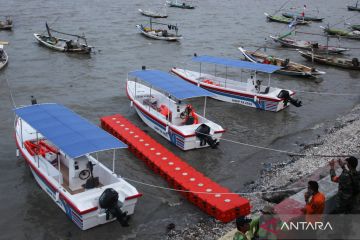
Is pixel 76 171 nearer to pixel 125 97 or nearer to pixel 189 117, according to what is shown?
pixel 189 117

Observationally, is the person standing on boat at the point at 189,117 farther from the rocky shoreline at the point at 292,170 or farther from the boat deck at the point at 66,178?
the boat deck at the point at 66,178

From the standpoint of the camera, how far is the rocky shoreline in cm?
1322

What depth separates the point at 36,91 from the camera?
2741cm

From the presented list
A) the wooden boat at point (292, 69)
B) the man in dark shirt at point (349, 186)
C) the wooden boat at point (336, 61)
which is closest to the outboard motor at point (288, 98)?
the wooden boat at point (292, 69)

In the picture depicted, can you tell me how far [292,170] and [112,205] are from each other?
7.73 m

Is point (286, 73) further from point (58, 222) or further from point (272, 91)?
point (58, 222)

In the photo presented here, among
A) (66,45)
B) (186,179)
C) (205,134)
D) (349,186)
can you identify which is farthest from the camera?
(66,45)

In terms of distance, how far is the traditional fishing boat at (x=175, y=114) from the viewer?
1886 cm

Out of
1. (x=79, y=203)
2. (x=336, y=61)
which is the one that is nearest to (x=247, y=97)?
(x=336, y=61)

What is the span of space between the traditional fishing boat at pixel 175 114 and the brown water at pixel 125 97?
560mm

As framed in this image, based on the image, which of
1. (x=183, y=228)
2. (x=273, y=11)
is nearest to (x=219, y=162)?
(x=183, y=228)

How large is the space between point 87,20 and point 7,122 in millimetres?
32157

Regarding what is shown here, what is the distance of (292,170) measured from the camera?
1689cm

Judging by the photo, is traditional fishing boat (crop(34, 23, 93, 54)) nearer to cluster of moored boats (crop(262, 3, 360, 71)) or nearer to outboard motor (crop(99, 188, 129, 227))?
cluster of moored boats (crop(262, 3, 360, 71))
